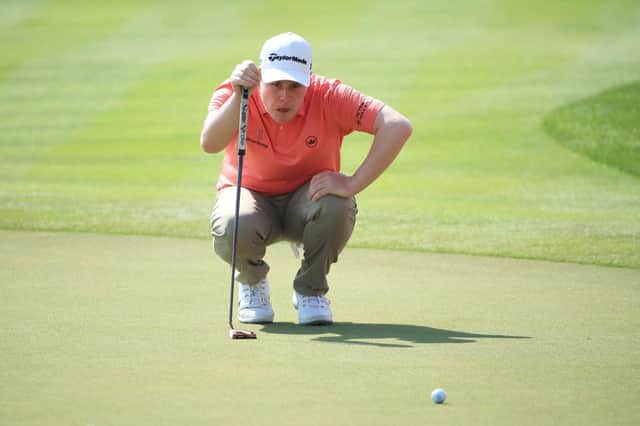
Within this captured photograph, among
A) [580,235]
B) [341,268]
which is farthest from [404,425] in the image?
[580,235]

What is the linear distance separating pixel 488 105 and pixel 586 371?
33.9 ft

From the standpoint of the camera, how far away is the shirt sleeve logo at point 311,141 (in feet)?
19.4

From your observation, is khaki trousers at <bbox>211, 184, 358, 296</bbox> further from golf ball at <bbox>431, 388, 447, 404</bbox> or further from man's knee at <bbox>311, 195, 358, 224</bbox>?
Result: golf ball at <bbox>431, 388, 447, 404</bbox>

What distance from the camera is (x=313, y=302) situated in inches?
229

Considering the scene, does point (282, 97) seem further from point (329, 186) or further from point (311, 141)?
point (329, 186)

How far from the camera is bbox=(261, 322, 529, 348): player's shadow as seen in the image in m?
5.29

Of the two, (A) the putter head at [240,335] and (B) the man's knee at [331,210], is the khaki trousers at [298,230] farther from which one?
(A) the putter head at [240,335]

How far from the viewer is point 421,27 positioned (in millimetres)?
18078

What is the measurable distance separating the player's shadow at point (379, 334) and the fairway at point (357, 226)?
0.03 metres

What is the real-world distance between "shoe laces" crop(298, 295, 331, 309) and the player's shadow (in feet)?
0.34

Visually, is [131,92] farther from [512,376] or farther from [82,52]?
[512,376]

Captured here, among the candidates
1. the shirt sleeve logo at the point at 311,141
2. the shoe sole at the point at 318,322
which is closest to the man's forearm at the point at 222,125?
the shirt sleeve logo at the point at 311,141

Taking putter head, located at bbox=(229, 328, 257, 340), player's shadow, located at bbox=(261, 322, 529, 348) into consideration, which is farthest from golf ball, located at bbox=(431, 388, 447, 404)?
putter head, located at bbox=(229, 328, 257, 340)

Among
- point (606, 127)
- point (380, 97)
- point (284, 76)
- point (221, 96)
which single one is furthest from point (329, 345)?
point (380, 97)
